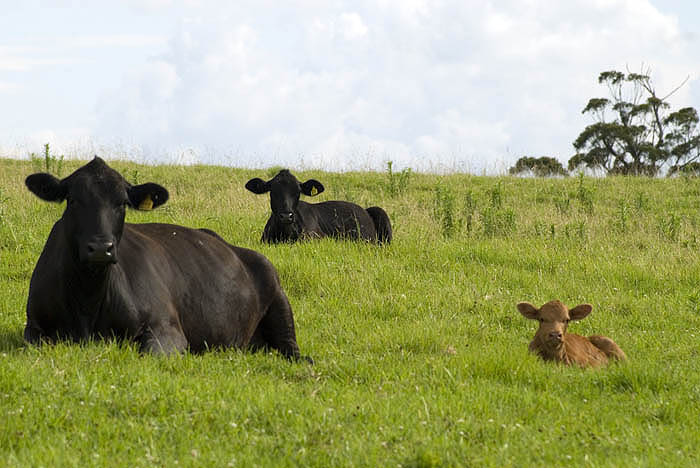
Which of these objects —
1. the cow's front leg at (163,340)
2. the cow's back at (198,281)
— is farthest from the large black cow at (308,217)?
the cow's front leg at (163,340)

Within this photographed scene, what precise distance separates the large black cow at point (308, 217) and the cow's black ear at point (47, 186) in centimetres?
781

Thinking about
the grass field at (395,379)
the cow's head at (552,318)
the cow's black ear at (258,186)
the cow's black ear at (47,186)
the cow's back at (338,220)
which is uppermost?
the cow's black ear at (47,186)

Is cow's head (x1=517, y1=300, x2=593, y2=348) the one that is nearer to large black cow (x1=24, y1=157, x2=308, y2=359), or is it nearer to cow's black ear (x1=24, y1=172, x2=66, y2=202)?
large black cow (x1=24, y1=157, x2=308, y2=359)

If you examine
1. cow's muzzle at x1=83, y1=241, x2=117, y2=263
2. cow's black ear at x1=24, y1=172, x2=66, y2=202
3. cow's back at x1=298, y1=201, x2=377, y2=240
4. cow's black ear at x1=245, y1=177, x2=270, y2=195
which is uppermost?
cow's black ear at x1=24, y1=172, x2=66, y2=202

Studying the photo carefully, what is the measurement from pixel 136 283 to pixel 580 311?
179 inches

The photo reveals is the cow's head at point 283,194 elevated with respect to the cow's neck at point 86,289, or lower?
elevated

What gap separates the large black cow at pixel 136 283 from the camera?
669 centimetres

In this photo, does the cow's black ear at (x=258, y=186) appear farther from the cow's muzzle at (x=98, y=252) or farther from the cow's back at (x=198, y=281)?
the cow's muzzle at (x=98, y=252)

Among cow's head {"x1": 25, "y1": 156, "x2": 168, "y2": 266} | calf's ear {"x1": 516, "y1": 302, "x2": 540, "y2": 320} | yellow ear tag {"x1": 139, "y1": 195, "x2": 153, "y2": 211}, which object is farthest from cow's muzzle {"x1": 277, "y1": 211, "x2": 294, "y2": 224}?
cow's head {"x1": 25, "y1": 156, "x2": 168, "y2": 266}

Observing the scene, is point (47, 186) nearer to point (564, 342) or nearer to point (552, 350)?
point (552, 350)

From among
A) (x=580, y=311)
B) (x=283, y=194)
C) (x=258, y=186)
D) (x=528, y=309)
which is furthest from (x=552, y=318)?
(x=258, y=186)

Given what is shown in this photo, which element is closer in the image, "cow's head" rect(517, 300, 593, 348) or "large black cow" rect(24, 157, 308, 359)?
"large black cow" rect(24, 157, 308, 359)

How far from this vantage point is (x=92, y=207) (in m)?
6.59

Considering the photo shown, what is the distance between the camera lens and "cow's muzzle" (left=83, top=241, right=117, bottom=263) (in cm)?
631
